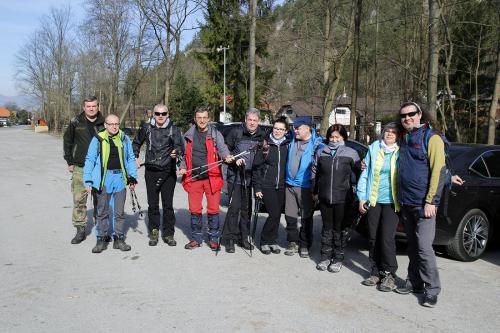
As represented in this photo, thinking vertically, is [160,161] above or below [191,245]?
above

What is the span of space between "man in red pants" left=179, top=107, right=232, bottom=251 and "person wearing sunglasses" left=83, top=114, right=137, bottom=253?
2.74 feet

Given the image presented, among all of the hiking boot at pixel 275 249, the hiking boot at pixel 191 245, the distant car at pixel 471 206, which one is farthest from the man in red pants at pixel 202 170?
the distant car at pixel 471 206

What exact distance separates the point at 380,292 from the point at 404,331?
3.31 feet

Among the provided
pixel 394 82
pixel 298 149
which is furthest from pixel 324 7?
pixel 298 149

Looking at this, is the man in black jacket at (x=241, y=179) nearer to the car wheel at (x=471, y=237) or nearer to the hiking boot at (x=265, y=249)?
the hiking boot at (x=265, y=249)

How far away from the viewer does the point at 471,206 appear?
6047 millimetres

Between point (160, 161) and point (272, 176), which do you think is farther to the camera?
point (160, 161)

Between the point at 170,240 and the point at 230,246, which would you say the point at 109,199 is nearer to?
the point at 170,240

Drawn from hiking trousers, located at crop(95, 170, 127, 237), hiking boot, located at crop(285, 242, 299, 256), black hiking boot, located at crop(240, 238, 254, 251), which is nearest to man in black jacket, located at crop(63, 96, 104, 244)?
hiking trousers, located at crop(95, 170, 127, 237)

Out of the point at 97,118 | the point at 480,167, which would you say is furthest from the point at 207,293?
the point at 480,167

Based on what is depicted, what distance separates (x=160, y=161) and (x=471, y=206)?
13.9 feet

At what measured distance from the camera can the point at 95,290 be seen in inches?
193

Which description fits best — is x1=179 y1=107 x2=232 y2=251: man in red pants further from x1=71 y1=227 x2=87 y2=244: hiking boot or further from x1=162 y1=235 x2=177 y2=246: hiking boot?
x1=71 y1=227 x2=87 y2=244: hiking boot

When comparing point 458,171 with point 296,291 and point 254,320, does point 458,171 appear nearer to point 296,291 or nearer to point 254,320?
point 296,291
